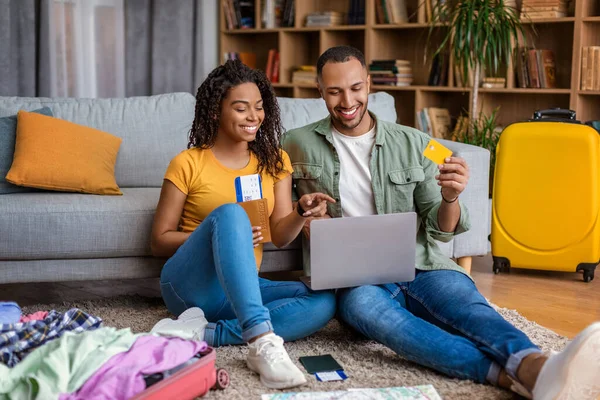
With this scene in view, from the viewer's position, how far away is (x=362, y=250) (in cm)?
206

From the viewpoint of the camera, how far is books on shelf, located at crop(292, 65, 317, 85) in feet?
16.6

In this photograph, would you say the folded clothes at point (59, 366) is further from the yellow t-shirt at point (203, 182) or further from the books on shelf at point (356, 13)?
the books on shelf at point (356, 13)

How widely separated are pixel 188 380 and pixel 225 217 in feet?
1.45

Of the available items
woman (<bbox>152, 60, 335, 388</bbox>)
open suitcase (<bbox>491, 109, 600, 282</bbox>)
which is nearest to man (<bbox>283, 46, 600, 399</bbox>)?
woman (<bbox>152, 60, 335, 388</bbox>)

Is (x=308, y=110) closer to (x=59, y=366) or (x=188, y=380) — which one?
(x=188, y=380)

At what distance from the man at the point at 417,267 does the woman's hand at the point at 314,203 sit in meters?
0.21

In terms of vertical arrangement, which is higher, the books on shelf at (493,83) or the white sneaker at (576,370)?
the books on shelf at (493,83)

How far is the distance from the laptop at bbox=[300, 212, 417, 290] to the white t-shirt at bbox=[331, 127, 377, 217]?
219mm

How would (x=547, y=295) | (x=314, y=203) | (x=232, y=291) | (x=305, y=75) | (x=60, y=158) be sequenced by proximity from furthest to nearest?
(x=305, y=75) → (x=547, y=295) → (x=60, y=158) → (x=314, y=203) → (x=232, y=291)

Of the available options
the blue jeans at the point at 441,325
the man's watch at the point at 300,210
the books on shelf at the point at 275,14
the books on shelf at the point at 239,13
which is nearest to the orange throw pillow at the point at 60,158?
the man's watch at the point at 300,210

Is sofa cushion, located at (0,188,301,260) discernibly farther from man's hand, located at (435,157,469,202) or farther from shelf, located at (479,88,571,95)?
shelf, located at (479,88,571,95)

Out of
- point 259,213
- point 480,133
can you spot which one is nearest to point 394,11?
point 480,133

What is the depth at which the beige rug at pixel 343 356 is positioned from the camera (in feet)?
6.08

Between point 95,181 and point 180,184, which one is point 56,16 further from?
point 180,184
